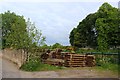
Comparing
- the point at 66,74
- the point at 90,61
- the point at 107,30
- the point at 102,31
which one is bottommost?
the point at 66,74

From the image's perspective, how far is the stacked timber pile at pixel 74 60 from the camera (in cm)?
2181

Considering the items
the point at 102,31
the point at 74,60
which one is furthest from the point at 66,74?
the point at 102,31

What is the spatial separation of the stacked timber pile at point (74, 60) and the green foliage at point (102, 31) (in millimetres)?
16397

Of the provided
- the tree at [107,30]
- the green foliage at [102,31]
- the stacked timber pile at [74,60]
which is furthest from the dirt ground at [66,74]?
the tree at [107,30]

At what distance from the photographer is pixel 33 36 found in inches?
981

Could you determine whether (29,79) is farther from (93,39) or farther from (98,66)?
(93,39)

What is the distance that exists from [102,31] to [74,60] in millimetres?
25148

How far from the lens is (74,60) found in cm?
2205

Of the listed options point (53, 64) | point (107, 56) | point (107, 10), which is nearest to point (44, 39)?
point (53, 64)

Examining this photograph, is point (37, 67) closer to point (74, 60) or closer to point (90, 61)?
point (74, 60)

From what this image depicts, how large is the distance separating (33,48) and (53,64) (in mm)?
3470

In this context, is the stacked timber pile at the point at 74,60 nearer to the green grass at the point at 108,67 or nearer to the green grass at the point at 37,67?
the green grass at the point at 37,67

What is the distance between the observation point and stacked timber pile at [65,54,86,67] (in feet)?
71.6

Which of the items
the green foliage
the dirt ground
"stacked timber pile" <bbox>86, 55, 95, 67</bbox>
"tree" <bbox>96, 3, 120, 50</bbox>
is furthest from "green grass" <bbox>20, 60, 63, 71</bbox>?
"tree" <bbox>96, 3, 120, 50</bbox>
